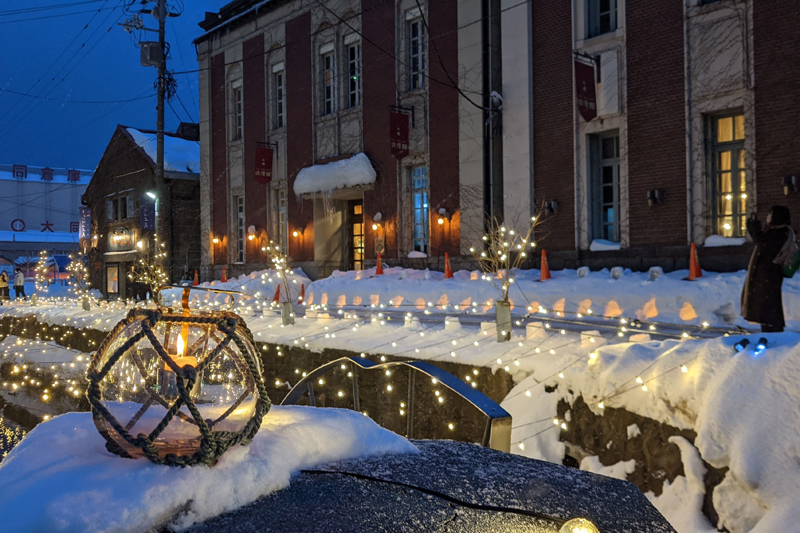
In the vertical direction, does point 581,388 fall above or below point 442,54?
below

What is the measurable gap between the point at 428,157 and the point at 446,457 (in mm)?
16117

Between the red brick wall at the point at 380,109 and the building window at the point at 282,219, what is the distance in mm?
4444

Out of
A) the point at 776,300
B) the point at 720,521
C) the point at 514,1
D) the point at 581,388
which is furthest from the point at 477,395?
the point at 514,1

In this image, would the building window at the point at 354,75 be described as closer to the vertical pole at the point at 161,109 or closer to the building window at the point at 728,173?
the vertical pole at the point at 161,109

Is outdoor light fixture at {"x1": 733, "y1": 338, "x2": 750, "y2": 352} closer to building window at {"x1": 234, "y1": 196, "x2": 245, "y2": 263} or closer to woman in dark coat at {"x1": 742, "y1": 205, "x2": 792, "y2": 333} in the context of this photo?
woman in dark coat at {"x1": 742, "y1": 205, "x2": 792, "y2": 333}

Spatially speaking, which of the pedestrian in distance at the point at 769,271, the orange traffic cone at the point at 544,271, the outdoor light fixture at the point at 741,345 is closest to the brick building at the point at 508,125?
the orange traffic cone at the point at 544,271

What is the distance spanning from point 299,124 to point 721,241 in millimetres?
14621

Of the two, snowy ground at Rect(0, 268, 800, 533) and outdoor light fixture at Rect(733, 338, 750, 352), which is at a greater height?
outdoor light fixture at Rect(733, 338, 750, 352)

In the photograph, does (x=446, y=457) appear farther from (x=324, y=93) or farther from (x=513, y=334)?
(x=324, y=93)

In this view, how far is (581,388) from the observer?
680 cm

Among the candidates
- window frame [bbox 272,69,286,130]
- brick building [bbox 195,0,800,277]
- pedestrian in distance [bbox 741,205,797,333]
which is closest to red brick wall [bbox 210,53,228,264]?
brick building [bbox 195,0,800,277]

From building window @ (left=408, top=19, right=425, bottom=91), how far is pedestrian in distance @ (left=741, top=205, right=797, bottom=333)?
12654 mm

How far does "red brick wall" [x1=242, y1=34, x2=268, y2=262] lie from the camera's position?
24438 millimetres

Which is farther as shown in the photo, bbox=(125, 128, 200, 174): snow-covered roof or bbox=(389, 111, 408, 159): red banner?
bbox=(125, 128, 200, 174): snow-covered roof
